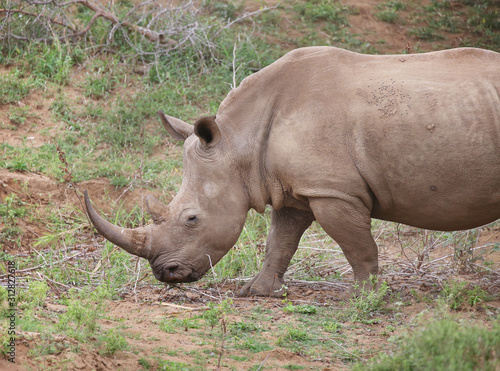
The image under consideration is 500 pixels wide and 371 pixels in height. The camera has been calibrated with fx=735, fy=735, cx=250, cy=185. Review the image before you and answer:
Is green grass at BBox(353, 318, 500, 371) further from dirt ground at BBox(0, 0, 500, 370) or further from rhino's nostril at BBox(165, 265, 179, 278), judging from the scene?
rhino's nostril at BBox(165, 265, 179, 278)

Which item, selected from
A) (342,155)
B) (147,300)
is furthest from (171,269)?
(342,155)

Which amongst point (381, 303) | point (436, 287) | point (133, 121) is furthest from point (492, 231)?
point (133, 121)

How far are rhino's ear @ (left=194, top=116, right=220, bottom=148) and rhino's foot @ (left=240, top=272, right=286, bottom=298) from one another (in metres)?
1.42

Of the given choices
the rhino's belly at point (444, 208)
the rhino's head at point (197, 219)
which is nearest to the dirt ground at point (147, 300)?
the rhino's head at point (197, 219)

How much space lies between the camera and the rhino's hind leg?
604 centimetres

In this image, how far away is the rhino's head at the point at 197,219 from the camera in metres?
6.21

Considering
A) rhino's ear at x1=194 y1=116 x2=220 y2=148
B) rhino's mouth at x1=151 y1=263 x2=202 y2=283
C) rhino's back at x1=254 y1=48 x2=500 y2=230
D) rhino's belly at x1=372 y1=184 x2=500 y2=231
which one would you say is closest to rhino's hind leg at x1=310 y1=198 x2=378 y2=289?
rhino's back at x1=254 y1=48 x2=500 y2=230

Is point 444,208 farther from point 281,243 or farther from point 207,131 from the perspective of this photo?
point 207,131

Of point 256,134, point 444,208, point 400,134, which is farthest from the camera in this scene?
point 256,134

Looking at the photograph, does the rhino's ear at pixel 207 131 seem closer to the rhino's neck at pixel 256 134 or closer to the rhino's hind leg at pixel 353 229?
the rhino's neck at pixel 256 134

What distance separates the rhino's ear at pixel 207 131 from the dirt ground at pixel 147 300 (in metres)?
1.27

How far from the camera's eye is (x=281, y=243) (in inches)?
274

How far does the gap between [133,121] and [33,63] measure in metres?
1.87

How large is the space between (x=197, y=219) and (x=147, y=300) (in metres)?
0.89
